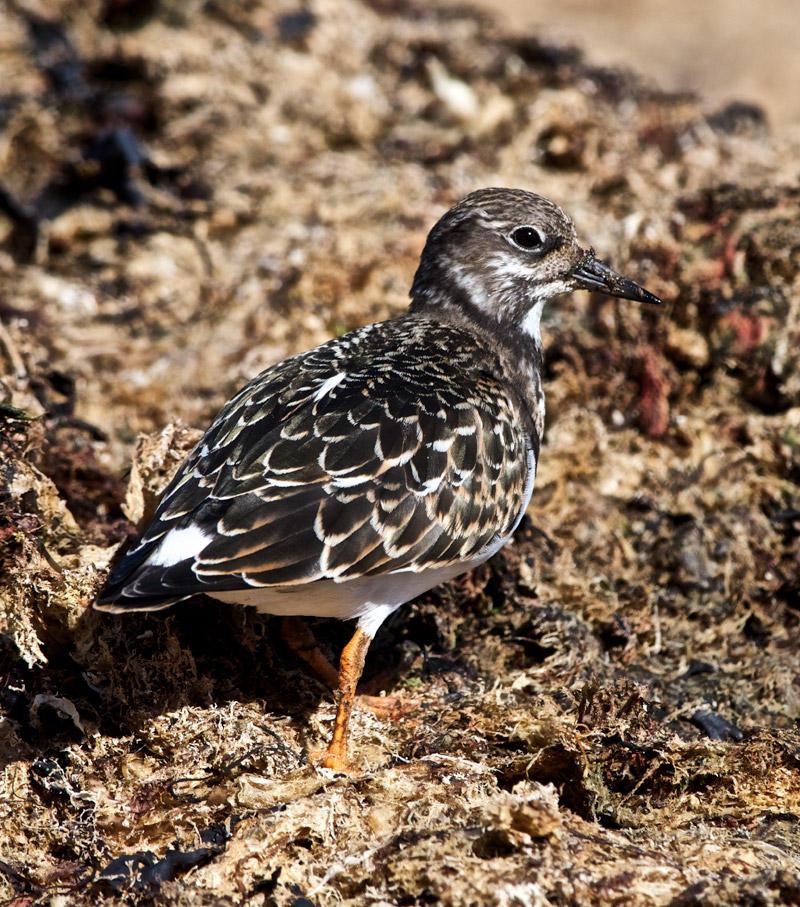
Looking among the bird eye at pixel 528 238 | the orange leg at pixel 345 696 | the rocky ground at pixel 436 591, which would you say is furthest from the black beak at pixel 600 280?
the orange leg at pixel 345 696

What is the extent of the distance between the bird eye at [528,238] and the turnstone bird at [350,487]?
505 mm

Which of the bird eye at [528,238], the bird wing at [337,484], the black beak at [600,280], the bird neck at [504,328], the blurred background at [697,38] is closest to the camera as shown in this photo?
the bird wing at [337,484]

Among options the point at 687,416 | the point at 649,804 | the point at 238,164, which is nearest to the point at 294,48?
the point at 238,164

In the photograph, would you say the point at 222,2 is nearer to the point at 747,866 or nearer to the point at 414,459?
the point at 414,459

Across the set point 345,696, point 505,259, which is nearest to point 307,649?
point 345,696

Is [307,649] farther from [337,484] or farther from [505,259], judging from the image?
[505,259]

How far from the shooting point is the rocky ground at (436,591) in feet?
11.1

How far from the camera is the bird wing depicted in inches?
139

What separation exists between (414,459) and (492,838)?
1324 mm

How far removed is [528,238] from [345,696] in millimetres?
2236

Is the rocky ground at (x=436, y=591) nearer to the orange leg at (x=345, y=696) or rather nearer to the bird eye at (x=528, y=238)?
the orange leg at (x=345, y=696)

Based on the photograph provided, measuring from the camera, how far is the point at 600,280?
4953 millimetres

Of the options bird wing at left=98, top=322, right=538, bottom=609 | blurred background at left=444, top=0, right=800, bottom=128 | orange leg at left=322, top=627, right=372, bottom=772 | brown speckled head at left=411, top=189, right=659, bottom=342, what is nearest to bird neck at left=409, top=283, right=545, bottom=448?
brown speckled head at left=411, top=189, right=659, bottom=342

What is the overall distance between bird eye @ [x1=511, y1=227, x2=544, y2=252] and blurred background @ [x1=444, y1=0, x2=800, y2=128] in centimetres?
669
